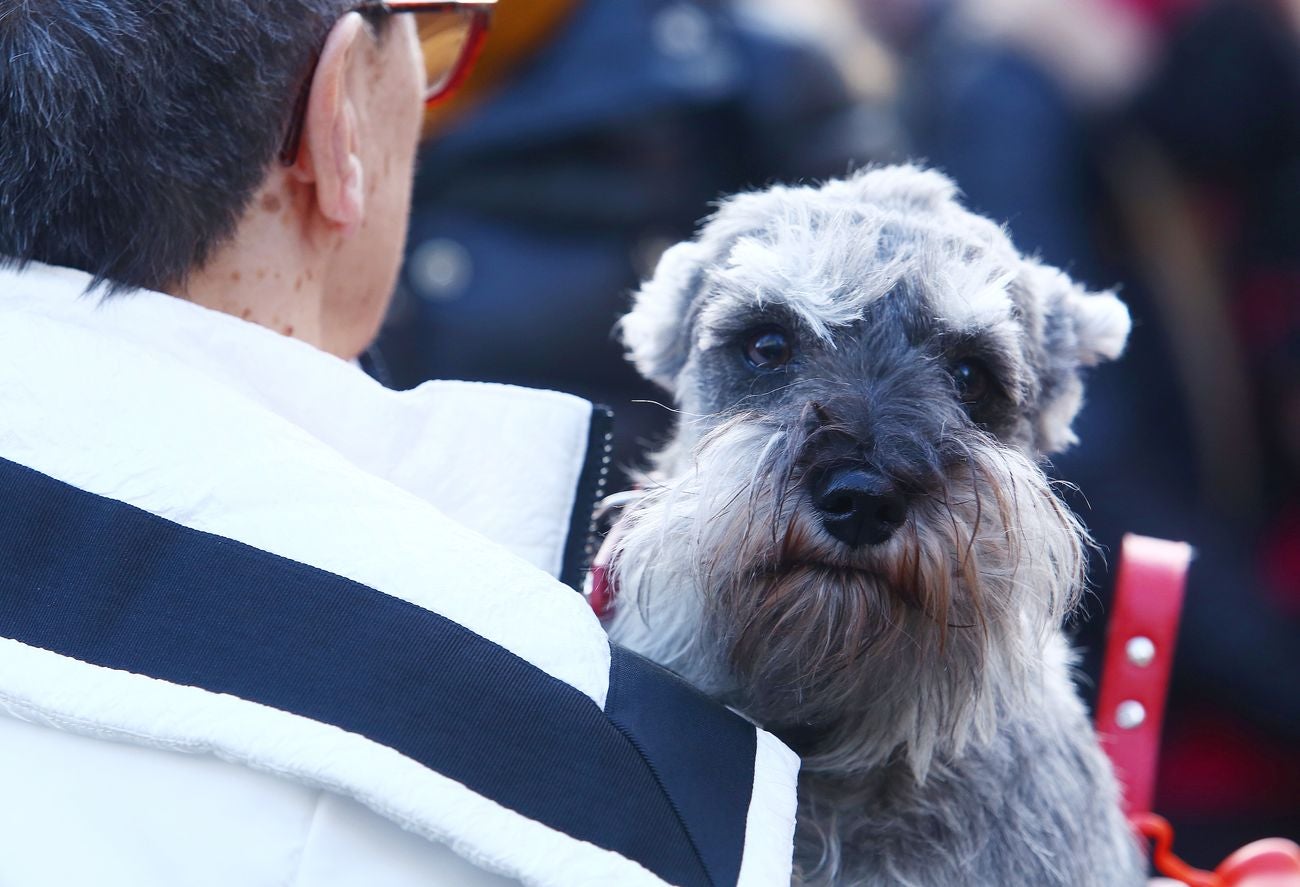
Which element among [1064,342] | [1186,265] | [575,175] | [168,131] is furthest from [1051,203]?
[168,131]

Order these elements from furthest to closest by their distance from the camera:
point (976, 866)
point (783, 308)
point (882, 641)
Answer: point (783, 308) → point (976, 866) → point (882, 641)

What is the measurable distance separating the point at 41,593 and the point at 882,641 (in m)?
0.94

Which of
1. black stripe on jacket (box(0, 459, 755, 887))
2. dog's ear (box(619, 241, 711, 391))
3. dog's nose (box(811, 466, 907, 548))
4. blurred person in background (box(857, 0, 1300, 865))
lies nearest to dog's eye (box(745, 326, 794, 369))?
dog's ear (box(619, 241, 711, 391))

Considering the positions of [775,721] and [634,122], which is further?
[634,122]

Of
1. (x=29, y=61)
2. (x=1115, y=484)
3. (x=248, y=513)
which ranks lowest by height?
(x=1115, y=484)

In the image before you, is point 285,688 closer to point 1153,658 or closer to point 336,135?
point 336,135

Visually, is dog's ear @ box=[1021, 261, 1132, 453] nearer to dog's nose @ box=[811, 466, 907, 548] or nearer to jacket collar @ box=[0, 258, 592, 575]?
dog's nose @ box=[811, 466, 907, 548]

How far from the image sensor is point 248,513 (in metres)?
1.29

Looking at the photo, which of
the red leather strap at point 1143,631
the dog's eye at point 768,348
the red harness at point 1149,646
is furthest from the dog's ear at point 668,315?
the red leather strap at point 1143,631

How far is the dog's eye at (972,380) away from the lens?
1866mm

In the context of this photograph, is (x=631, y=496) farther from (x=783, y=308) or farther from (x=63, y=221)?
(x=63, y=221)

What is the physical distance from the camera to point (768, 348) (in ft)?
6.22

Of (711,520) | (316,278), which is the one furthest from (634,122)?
(711,520)

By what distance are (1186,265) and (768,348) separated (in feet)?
7.64
